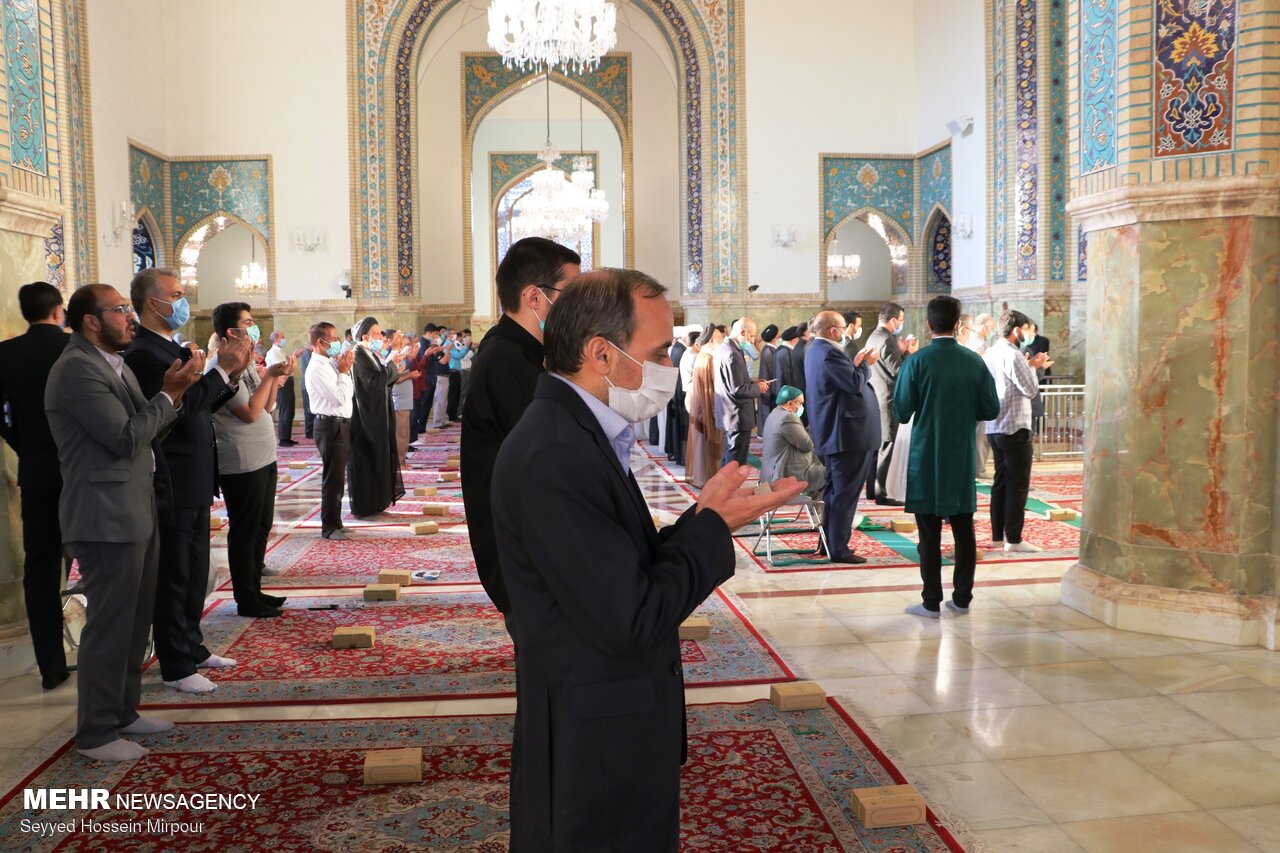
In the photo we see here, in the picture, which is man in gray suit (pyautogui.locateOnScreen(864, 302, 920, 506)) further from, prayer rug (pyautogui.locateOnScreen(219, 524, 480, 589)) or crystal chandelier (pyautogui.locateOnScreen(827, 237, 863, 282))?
crystal chandelier (pyautogui.locateOnScreen(827, 237, 863, 282))

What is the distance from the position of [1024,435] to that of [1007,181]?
7913mm

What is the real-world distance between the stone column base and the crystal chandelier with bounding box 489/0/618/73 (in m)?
9.04

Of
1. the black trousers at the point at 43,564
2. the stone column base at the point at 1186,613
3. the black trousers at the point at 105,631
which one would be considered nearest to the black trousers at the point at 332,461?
the black trousers at the point at 43,564

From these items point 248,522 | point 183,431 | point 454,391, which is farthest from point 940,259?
point 183,431

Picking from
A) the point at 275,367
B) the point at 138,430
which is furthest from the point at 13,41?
the point at 138,430

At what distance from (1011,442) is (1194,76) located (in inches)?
91.6

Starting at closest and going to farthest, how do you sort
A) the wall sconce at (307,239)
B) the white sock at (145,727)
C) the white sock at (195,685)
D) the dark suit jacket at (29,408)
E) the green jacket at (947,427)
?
the white sock at (145,727) < the dark suit jacket at (29,408) < the white sock at (195,685) < the green jacket at (947,427) < the wall sconce at (307,239)

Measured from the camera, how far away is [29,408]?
4051mm

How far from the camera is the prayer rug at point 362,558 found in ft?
20.0

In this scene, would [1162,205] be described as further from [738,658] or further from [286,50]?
[286,50]

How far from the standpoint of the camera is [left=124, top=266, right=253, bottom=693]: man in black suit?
3908 millimetres

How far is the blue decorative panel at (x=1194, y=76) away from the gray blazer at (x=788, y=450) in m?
2.54

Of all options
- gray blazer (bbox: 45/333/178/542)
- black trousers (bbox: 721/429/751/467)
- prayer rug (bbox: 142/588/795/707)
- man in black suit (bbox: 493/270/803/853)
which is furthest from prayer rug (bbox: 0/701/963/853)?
black trousers (bbox: 721/429/751/467)

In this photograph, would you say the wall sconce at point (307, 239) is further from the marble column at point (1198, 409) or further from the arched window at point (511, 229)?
the marble column at point (1198, 409)
